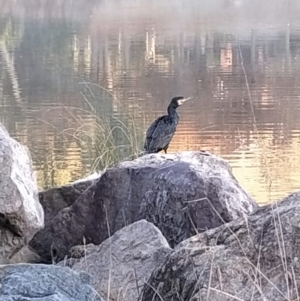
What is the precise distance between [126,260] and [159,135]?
10.2 ft

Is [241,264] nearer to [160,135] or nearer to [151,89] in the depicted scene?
[160,135]

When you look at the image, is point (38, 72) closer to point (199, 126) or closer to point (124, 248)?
point (199, 126)

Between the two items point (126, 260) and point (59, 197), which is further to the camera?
point (59, 197)

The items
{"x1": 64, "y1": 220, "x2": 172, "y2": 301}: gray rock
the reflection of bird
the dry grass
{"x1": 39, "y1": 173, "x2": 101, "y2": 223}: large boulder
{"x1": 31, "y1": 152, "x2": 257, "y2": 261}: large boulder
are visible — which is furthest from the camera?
the dry grass

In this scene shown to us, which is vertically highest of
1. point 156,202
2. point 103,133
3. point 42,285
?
point 42,285

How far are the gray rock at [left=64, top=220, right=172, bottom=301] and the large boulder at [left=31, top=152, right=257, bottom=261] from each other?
0.45 m

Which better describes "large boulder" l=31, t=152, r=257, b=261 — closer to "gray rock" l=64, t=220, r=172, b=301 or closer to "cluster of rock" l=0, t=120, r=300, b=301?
"cluster of rock" l=0, t=120, r=300, b=301

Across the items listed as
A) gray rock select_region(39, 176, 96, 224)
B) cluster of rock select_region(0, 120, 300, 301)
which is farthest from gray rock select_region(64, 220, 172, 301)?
gray rock select_region(39, 176, 96, 224)

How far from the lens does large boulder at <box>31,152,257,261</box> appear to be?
13.5ft

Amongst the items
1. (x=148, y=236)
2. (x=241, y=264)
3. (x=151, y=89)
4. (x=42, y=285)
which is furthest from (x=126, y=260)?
(x=151, y=89)

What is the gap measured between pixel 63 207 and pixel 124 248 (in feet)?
5.22

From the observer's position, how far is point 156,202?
4297 millimetres

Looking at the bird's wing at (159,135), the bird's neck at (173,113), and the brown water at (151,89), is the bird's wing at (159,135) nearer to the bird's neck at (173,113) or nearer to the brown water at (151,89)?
the bird's neck at (173,113)

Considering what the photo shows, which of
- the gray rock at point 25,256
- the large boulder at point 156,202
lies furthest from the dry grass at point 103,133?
the gray rock at point 25,256
